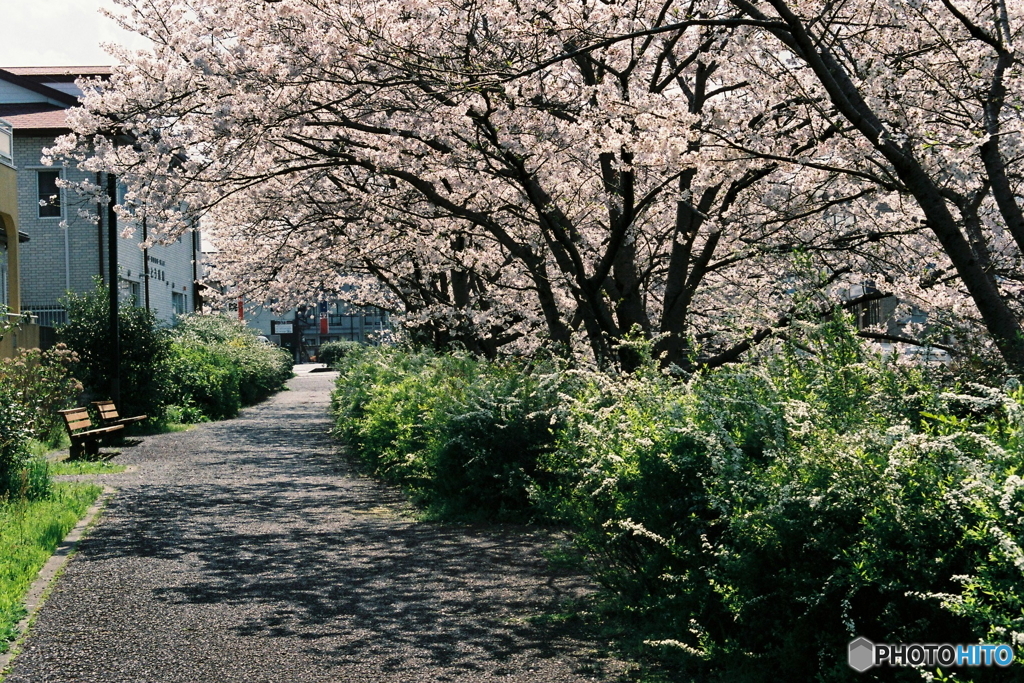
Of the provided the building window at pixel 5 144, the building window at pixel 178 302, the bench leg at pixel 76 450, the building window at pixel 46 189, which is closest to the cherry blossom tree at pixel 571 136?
the bench leg at pixel 76 450

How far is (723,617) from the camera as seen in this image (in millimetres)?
4887

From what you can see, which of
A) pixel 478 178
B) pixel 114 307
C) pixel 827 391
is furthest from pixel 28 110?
pixel 827 391

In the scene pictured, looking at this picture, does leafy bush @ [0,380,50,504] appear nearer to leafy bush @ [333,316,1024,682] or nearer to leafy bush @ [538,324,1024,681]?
leafy bush @ [333,316,1024,682]

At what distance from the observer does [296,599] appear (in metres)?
6.66

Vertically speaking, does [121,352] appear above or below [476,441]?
above

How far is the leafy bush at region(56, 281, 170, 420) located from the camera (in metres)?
19.8

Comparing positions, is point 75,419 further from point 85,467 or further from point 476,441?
point 476,441

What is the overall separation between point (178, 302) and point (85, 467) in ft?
101

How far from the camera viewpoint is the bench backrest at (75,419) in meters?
14.5

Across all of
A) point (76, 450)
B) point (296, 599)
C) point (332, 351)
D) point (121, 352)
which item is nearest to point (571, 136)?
point (296, 599)

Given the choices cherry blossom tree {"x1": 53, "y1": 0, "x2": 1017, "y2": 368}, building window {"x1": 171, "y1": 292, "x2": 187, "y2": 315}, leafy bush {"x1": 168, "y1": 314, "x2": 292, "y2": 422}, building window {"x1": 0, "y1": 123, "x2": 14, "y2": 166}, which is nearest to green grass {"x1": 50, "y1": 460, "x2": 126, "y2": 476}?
cherry blossom tree {"x1": 53, "y1": 0, "x2": 1017, "y2": 368}

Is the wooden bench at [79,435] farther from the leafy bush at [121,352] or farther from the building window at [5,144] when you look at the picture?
the building window at [5,144]

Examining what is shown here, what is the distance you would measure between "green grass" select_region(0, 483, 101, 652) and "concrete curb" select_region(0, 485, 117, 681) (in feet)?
0.13

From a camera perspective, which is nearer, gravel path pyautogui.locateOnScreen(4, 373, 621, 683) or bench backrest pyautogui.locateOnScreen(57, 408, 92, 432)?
gravel path pyautogui.locateOnScreen(4, 373, 621, 683)
